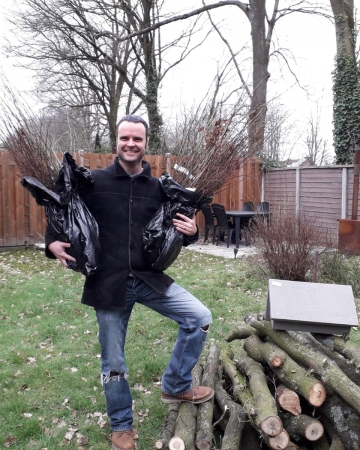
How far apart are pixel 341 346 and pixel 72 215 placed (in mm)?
1777

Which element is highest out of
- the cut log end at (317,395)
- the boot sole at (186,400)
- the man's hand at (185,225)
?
the man's hand at (185,225)

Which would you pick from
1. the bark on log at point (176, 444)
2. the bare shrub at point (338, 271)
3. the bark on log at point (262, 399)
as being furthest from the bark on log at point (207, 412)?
the bare shrub at point (338, 271)

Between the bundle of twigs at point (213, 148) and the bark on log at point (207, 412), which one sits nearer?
the bark on log at point (207, 412)

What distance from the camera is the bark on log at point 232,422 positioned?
7.64ft

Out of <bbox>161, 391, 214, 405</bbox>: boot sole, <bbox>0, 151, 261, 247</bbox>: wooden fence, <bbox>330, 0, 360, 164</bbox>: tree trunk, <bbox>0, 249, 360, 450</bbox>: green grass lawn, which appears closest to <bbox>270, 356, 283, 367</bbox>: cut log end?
<bbox>161, 391, 214, 405</bbox>: boot sole

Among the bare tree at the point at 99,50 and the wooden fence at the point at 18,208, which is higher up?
the bare tree at the point at 99,50

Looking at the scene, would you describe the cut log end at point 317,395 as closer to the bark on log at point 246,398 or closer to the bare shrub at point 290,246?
the bark on log at point 246,398

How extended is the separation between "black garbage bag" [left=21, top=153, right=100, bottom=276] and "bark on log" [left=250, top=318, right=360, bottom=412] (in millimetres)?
1174

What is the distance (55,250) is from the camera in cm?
251

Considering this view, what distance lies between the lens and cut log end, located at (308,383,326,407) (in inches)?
88.0

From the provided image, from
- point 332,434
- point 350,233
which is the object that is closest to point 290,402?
point 332,434

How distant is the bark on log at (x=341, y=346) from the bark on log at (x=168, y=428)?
983mm

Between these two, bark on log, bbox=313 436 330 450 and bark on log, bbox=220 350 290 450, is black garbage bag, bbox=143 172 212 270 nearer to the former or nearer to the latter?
bark on log, bbox=220 350 290 450

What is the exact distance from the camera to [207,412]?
8.63 feet
